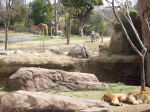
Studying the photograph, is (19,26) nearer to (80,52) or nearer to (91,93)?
(80,52)

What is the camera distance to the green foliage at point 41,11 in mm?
49059

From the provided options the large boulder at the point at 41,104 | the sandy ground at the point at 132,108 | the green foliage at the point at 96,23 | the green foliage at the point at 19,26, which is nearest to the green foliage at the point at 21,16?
the green foliage at the point at 19,26

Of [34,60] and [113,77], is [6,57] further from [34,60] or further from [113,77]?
[113,77]

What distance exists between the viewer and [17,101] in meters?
8.78

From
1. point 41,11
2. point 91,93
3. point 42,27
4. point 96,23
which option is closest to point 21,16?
point 41,11

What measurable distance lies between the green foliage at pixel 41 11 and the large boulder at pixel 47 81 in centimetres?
3407

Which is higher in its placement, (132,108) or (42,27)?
(42,27)

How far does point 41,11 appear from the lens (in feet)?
163

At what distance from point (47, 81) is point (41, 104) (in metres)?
5.66

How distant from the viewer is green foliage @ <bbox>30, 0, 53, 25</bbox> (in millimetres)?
49059

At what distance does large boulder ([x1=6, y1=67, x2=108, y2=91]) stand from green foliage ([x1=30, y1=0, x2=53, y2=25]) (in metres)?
34.1

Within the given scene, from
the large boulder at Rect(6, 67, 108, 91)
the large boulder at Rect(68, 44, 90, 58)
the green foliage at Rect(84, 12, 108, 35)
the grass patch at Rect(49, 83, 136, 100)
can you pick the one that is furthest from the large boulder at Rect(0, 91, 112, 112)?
the green foliage at Rect(84, 12, 108, 35)

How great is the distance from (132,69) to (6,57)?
5.94 meters

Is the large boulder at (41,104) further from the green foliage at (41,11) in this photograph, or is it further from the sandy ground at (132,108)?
the green foliage at (41,11)
